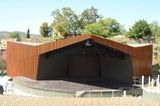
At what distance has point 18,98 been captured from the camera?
2.17m

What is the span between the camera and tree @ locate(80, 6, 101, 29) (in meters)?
67.9

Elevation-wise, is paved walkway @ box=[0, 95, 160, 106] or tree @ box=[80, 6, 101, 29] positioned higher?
tree @ box=[80, 6, 101, 29]

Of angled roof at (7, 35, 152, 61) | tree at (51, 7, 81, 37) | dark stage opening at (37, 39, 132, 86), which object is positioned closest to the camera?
→ angled roof at (7, 35, 152, 61)

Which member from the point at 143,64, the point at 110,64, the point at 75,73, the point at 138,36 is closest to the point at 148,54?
the point at 143,64

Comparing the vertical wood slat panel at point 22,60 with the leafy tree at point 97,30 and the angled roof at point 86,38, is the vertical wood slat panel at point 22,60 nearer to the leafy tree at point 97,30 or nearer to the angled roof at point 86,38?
the angled roof at point 86,38

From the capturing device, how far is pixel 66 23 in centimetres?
6222

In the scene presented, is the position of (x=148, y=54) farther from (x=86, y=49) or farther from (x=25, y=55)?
(x=25, y=55)

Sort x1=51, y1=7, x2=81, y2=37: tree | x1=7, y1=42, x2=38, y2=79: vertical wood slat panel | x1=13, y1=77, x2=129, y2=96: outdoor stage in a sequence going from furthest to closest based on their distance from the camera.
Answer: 1. x1=51, y1=7, x2=81, y2=37: tree
2. x1=7, y1=42, x2=38, y2=79: vertical wood slat panel
3. x1=13, y1=77, x2=129, y2=96: outdoor stage

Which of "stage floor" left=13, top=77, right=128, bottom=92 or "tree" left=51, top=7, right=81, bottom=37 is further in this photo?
"tree" left=51, top=7, right=81, bottom=37

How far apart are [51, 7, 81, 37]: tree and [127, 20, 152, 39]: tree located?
16.6 metres

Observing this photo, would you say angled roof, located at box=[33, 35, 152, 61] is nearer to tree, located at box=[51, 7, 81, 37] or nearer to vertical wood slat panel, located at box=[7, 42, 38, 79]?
vertical wood slat panel, located at box=[7, 42, 38, 79]

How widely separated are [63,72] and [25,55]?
14.5ft

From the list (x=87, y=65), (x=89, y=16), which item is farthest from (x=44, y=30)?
(x=87, y=65)

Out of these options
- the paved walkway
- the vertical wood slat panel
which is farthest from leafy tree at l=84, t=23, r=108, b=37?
the paved walkway
